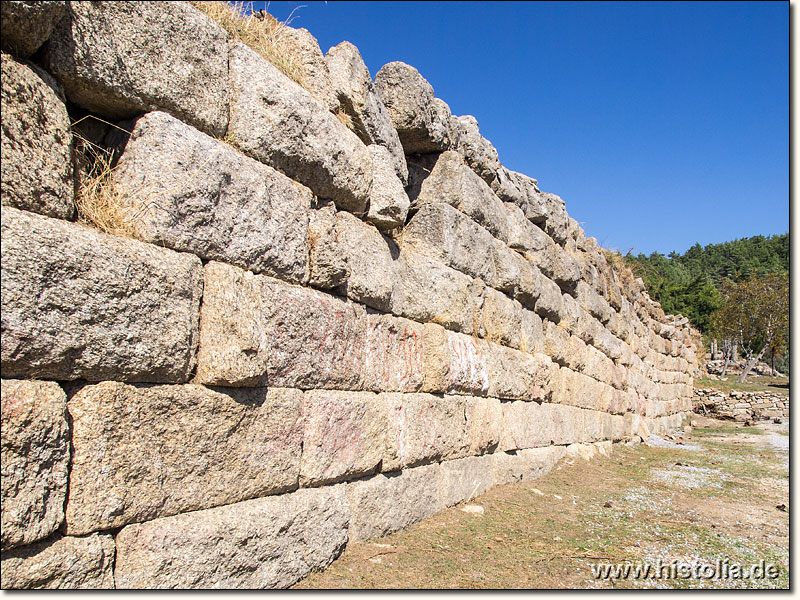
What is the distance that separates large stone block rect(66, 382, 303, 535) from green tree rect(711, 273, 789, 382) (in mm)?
32717

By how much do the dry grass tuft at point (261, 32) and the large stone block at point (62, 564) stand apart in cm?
218

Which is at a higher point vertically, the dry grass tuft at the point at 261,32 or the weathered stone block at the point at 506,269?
the dry grass tuft at the point at 261,32

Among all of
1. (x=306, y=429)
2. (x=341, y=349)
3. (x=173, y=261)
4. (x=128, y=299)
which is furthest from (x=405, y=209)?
(x=128, y=299)

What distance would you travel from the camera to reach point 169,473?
2.23 meters

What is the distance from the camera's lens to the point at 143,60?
2.31 meters

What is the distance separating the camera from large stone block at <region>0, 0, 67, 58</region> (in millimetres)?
1837

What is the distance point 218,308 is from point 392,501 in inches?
67.1

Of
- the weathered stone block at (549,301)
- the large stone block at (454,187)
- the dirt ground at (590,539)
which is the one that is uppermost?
the large stone block at (454,187)

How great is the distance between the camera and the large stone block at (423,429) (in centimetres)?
361

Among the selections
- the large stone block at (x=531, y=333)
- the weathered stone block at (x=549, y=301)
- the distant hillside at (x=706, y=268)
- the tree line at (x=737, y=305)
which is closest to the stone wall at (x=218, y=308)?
the large stone block at (x=531, y=333)

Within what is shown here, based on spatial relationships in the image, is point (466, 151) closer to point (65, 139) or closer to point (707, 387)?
point (65, 139)

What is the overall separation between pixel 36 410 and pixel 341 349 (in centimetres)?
159

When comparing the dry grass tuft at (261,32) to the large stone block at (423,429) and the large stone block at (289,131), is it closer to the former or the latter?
the large stone block at (289,131)

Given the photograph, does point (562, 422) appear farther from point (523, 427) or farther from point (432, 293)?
point (432, 293)
